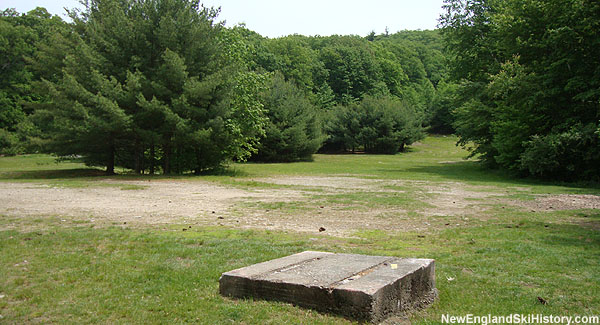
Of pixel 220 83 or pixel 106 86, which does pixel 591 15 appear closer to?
pixel 220 83

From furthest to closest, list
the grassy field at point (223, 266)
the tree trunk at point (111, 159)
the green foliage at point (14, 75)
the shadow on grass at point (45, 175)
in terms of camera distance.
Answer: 1. the green foliage at point (14, 75)
2. the tree trunk at point (111, 159)
3. the shadow on grass at point (45, 175)
4. the grassy field at point (223, 266)

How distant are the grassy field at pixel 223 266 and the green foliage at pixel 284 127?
3562 centimetres

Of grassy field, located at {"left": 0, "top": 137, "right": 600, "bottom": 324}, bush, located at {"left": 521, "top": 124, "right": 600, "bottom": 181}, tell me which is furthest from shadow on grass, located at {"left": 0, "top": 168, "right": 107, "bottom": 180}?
bush, located at {"left": 521, "top": 124, "right": 600, "bottom": 181}

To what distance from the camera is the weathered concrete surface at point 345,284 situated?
4215 mm

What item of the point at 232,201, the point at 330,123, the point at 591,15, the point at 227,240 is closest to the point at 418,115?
the point at 330,123

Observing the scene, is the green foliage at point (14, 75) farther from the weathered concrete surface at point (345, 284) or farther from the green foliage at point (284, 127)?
the weathered concrete surface at point (345, 284)

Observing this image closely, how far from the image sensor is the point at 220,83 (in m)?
24.3

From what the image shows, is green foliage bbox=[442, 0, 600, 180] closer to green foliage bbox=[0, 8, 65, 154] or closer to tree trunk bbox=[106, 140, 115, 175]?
tree trunk bbox=[106, 140, 115, 175]

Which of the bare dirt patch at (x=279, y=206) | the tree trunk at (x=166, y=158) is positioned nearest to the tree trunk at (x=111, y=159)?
the tree trunk at (x=166, y=158)

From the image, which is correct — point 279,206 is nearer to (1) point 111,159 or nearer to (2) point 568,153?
(1) point 111,159

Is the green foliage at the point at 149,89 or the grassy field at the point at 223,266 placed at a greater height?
the green foliage at the point at 149,89

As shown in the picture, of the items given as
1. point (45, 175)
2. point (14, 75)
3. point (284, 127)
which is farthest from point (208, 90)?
point (14, 75)

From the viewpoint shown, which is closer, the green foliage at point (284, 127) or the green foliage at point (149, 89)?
the green foliage at point (149, 89)

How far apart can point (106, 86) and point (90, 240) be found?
16.7 metres
